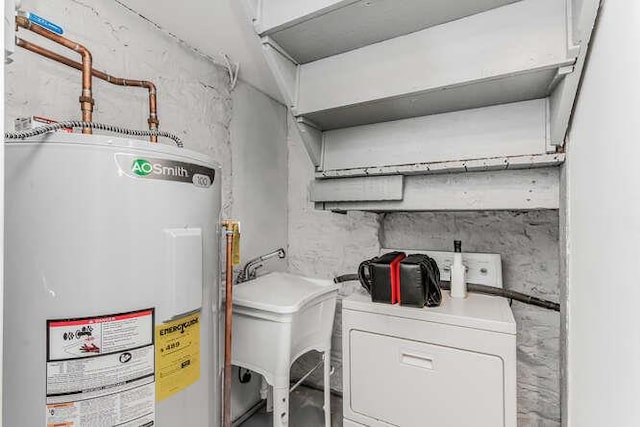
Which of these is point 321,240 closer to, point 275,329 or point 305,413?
point 275,329

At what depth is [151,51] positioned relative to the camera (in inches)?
Answer: 55.7

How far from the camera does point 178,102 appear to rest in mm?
1542

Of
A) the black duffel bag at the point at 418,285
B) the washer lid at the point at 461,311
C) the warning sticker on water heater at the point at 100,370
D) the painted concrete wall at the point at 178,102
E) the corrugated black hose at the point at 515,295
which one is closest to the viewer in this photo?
the warning sticker on water heater at the point at 100,370

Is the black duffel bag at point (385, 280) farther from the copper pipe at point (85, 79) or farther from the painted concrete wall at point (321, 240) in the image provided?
the copper pipe at point (85, 79)

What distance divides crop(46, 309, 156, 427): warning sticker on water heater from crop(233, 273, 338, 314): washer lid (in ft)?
1.84

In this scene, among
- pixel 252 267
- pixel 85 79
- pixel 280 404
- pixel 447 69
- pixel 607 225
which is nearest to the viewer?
pixel 607 225

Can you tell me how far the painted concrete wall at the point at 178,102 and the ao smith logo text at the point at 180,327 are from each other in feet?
2.68

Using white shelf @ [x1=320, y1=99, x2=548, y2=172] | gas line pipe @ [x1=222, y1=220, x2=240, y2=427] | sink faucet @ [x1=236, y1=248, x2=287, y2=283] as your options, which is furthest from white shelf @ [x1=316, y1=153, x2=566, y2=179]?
sink faucet @ [x1=236, y1=248, x2=287, y2=283]

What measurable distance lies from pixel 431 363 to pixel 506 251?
0.73 m

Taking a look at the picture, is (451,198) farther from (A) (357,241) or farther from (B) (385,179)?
(A) (357,241)

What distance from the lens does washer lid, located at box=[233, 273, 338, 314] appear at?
4.32ft

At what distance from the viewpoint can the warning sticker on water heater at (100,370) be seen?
27.7 inches

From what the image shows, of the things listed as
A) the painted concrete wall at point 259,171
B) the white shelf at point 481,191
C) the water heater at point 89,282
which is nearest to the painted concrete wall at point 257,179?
the painted concrete wall at point 259,171

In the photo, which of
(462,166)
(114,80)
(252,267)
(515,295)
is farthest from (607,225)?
(252,267)
